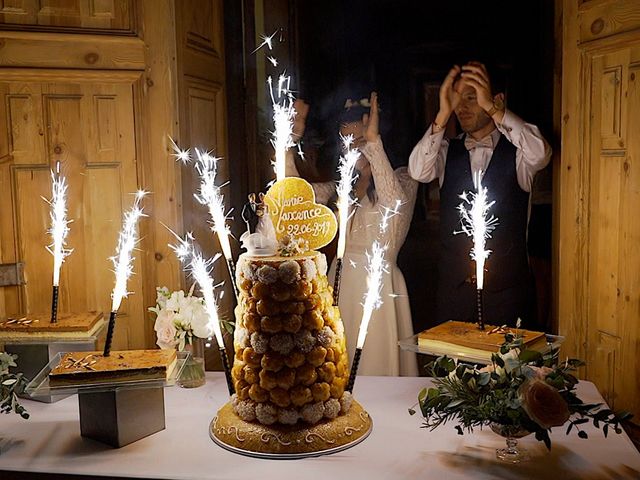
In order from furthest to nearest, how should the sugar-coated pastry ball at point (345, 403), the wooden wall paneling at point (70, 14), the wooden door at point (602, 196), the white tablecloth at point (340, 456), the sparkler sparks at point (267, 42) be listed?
1. the sparkler sparks at point (267, 42)
2. the wooden wall paneling at point (70, 14)
3. the wooden door at point (602, 196)
4. the sugar-coated pastry ball at point (345, 403)
5. the white tablecloth at point (340, 456)

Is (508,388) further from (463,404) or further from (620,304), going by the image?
(620,304)

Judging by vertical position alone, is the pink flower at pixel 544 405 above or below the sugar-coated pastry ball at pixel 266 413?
above

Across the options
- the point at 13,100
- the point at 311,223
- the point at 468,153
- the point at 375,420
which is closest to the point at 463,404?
the point at 375,420

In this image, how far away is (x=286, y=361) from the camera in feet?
7.31

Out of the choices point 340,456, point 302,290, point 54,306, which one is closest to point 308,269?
point 302,290

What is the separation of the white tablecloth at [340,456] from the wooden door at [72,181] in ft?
2.42

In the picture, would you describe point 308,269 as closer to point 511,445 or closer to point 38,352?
point 511,445

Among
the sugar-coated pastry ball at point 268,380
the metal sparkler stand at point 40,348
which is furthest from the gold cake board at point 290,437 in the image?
the metal sparkler stand at point 40,348

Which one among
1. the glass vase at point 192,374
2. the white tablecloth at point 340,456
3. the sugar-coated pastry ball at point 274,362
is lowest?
the white tablecloth at point 340,456

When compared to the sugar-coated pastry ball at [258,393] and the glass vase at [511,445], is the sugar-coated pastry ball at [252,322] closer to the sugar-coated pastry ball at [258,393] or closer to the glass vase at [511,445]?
the sugar-coated pastry ball at [258,393]

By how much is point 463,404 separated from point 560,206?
1247 millimetres

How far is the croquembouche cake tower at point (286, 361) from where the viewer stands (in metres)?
2.21

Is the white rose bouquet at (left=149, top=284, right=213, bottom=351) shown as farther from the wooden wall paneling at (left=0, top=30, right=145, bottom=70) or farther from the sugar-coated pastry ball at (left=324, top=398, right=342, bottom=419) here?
the wooden wall paneling at (left=0, top=30, right=145, bottom=70)

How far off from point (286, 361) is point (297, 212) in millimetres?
469
